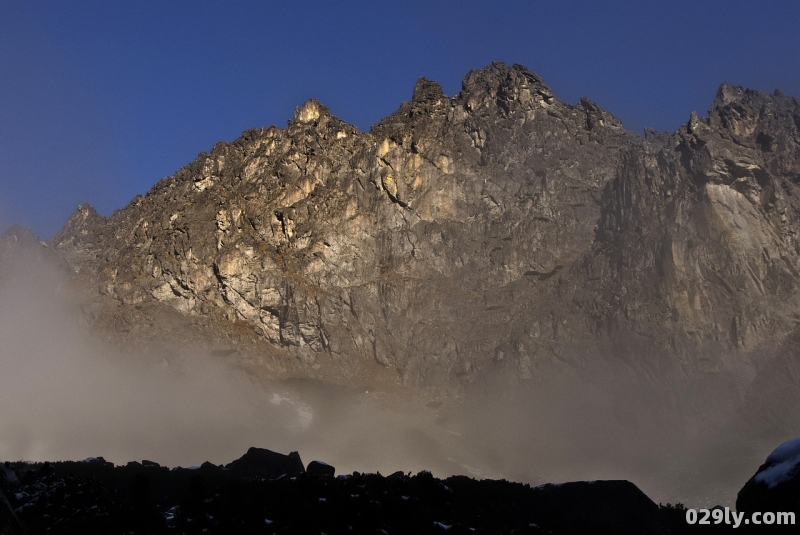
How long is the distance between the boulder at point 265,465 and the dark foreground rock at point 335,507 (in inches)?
206

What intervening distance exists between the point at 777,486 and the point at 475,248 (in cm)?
8973

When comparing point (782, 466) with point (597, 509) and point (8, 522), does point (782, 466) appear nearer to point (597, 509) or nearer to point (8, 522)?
point (597, 509)

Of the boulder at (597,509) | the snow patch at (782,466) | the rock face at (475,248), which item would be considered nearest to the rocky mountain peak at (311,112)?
the rock face at (475,248)

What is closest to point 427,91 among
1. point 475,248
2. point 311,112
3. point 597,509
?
point 311,112

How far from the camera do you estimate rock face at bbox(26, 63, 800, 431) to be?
301 ft

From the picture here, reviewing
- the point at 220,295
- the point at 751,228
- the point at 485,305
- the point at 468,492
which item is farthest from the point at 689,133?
the point at 468,492

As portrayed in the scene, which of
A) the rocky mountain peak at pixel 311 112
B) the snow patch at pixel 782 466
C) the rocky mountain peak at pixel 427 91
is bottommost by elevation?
the snow patch at pixel 782 466

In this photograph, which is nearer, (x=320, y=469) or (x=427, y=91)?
(x=320, y=469)

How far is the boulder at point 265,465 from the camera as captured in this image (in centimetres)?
2895

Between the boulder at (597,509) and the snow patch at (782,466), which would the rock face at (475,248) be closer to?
the boulder at (597,509)

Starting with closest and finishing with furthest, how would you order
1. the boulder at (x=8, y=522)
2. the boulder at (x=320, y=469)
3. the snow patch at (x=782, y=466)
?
the boulder at (x=8, y=522) → the snow patch at (x=782, y=466) → the boulder at (x=320, y=469)

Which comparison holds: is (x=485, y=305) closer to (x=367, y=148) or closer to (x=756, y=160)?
(x=367, y=148)

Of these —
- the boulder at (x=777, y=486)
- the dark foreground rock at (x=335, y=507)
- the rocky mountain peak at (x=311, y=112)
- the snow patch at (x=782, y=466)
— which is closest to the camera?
the boulder at (x=777, y=486)

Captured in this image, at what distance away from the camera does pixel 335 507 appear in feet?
59.4
